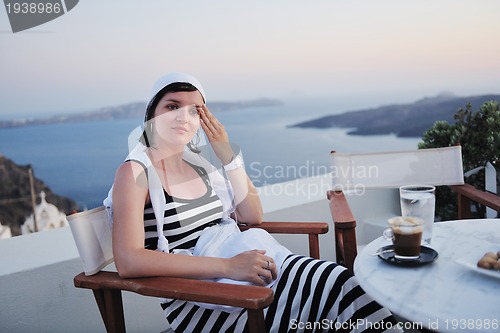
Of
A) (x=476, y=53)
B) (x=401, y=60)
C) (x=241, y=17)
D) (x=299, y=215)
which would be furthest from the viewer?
(x=241, y=17)

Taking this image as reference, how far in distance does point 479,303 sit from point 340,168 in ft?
4.93

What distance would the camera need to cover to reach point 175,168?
1.59 meters

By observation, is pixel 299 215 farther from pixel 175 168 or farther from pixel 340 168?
pixel 175 168

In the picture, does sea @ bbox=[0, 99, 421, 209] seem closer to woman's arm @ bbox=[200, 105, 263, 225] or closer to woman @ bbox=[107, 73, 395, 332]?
woman's arm @ bbox=[200, 105, 263, 225]

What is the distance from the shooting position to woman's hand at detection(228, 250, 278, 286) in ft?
4.15

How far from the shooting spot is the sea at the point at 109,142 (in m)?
14.0

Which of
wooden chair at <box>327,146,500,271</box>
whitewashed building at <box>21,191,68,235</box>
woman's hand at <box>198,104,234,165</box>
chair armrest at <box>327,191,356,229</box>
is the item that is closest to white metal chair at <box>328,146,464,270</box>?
wooden chair at <box>327,146,500,271</box>

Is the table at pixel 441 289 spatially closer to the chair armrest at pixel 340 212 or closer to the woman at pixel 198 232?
the woman at pixel 198 232

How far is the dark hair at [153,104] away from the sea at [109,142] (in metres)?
6.99

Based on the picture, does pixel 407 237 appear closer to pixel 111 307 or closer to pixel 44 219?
pixel 111 307

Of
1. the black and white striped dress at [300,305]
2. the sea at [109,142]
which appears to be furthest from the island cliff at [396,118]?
the black and white striped dress at [300,305]

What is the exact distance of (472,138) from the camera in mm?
2646

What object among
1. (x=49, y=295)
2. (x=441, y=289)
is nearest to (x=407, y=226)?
(x=441, y=289)

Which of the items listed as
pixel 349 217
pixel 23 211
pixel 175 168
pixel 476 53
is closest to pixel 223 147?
pixel 175 168
